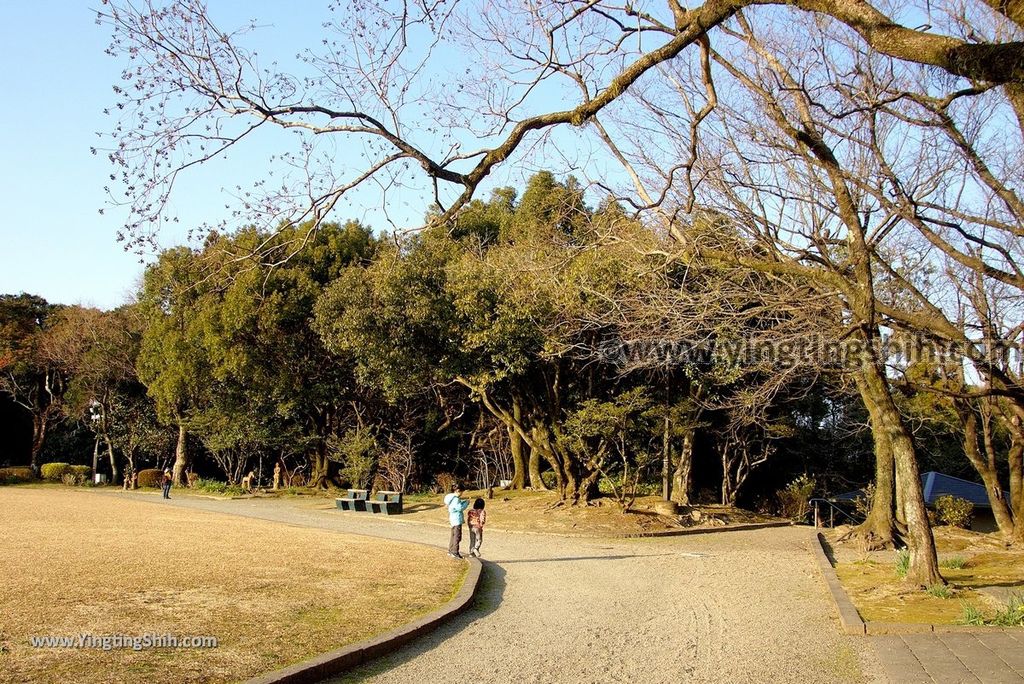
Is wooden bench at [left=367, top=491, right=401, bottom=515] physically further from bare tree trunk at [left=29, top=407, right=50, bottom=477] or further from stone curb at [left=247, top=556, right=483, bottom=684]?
bare tree trunk at [left=29, top=407, right=50, bottom=477]

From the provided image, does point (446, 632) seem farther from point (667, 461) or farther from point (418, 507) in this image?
point (418, 507)

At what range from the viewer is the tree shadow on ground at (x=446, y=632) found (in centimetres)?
651

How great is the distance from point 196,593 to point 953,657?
23.1 feet

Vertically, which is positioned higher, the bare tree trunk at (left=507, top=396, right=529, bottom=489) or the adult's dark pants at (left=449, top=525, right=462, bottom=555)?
the bare tree trunk at (left=507, top=396, right=529, bottom=489)

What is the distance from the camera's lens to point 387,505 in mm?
22391

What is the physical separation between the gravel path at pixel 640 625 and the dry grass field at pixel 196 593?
74cm

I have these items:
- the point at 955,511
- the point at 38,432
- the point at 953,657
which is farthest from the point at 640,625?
the point at 38,432

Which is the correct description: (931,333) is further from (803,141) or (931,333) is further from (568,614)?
(568,614)

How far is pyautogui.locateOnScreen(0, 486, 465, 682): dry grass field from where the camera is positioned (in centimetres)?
595

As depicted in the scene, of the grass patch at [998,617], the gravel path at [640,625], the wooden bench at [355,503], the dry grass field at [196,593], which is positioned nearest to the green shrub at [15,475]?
the wooden bench at [355,503]

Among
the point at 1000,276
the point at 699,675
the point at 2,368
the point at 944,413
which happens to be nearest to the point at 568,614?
the point at 699,675

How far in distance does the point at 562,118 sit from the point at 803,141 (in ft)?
12.8

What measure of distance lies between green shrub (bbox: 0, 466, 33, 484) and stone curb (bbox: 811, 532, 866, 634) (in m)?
27.7

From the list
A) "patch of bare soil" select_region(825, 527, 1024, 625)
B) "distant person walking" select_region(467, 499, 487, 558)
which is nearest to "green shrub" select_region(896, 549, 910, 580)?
"patch of bare soil" select_region(825, 527, 1024, 625)
